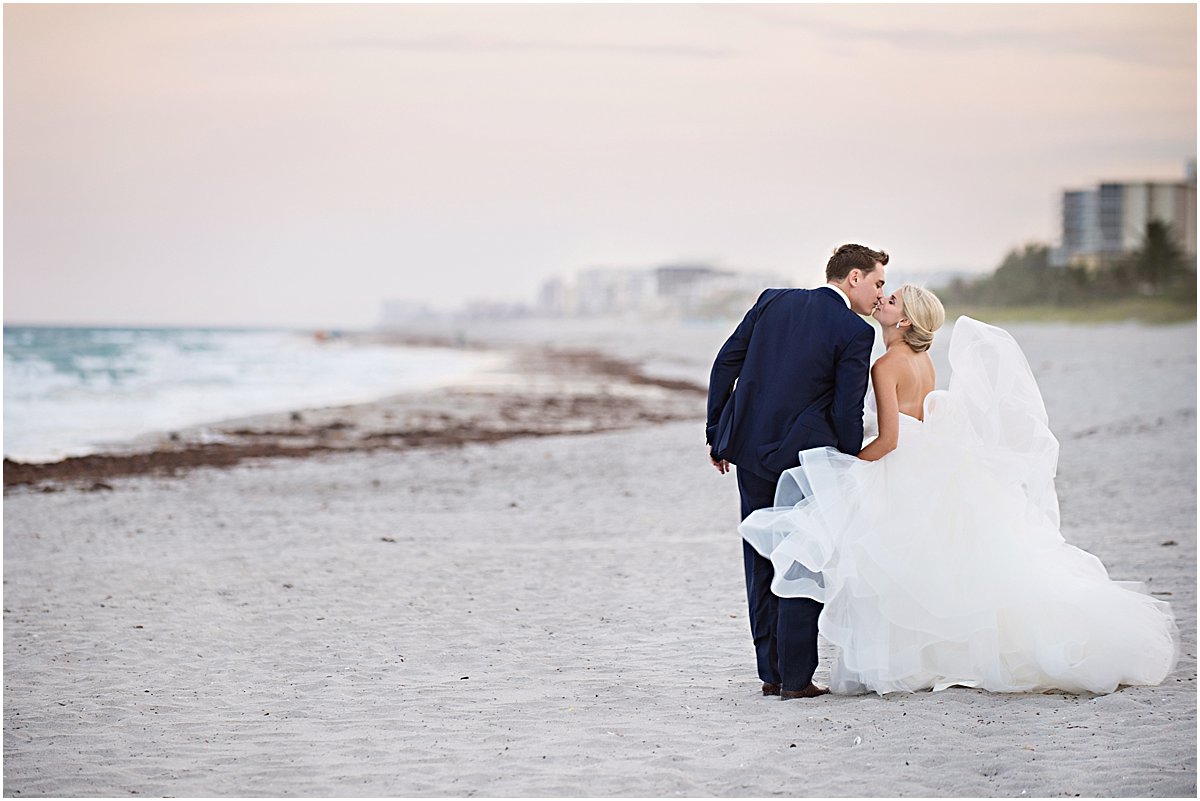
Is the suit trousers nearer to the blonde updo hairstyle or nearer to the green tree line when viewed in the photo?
the blonde updo hairstyle

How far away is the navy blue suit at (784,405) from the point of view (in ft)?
14.9

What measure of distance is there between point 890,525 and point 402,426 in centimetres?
1429

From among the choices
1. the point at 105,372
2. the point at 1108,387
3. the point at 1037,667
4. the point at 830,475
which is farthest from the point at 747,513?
the point at 105,372

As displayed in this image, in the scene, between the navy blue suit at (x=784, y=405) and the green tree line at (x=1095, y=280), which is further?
the green tree line at (x=1095, y=280)

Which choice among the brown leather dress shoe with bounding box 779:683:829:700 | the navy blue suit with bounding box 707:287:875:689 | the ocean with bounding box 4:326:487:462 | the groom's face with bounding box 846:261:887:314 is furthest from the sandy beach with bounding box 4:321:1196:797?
the ocean with bounding box 4:326:487:462

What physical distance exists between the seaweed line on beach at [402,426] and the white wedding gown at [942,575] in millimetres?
9664

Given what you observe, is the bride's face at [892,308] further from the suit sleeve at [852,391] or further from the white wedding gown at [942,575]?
the white wedding gown at [942,575]

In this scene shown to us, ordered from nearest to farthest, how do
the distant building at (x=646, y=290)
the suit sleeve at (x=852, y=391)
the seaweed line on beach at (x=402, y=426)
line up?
the suit sleeve at (x=852, y=391), the seaweed line on beach at (x=402, y=426), the distant building at (x=646, y=290)

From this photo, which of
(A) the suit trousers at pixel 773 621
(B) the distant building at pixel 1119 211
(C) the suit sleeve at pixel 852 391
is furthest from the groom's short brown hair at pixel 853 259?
(B) the distant building at pixel 1119 211

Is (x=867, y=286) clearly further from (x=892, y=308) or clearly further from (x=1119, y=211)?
(x=1119, y=211)

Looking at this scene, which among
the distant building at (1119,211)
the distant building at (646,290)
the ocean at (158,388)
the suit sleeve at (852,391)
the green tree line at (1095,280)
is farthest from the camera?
the distant building at (646,290)

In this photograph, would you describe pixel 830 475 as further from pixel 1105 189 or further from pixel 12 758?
pixel 1105 189

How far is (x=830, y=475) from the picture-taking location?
15.1 feet

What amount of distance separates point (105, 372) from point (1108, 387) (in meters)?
29.3
